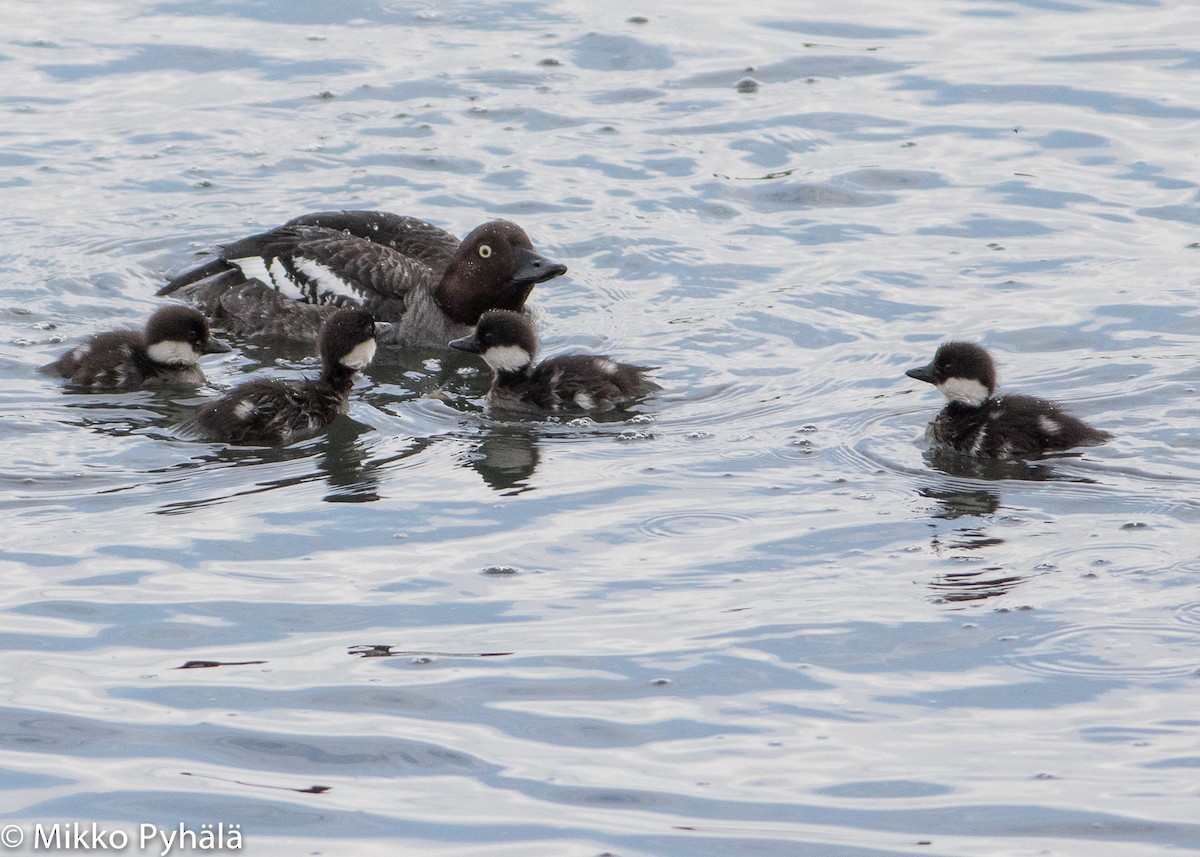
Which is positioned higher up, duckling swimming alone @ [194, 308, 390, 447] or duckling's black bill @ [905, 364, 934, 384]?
duckling's black bill @ [905, 364, 934, 384]

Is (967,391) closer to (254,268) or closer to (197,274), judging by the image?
(254,268)

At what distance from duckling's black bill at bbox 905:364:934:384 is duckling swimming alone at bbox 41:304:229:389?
12.2 ft

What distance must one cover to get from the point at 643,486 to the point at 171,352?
290cm

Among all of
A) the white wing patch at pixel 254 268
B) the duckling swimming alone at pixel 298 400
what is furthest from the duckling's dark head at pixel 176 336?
the white wing patch at pixel 254 268

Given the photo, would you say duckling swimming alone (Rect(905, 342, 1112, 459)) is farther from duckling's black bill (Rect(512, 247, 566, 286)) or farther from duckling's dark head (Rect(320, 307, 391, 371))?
duckling's dark head (Rect(320, 307, 391, 371))

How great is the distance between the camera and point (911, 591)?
6.30 meters

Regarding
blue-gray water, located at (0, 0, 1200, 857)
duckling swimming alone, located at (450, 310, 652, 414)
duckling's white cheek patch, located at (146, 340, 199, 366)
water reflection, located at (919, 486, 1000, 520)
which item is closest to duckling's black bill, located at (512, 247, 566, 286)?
blue-gray water, located at (0, 0, 1200, 857)

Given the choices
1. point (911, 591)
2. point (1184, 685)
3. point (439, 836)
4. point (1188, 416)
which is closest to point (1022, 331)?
point (1188, 416)

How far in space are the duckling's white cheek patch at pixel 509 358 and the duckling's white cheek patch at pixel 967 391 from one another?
7.17 feet

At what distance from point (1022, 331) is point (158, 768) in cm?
572

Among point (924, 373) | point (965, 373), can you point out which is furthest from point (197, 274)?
point (965, 373)

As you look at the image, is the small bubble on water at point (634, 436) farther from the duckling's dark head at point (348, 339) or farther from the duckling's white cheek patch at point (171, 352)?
the duckling's white cheek patch at point (171, 352)

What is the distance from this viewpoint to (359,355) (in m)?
8.66

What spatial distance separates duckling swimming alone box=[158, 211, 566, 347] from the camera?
9.97 m
